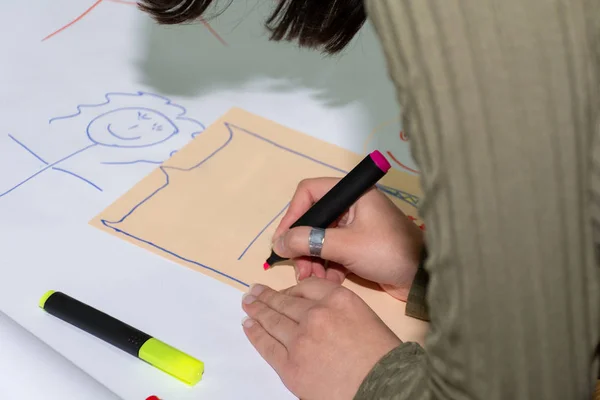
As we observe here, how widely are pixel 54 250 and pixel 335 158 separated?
0.96 ft

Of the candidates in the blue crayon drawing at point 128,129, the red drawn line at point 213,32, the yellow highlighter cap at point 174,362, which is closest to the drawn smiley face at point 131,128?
the blue crayon drawing at point 128,129

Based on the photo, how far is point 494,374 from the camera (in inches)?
11.8

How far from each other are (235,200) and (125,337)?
0.61 feet

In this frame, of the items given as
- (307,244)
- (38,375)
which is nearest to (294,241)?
(307,244)

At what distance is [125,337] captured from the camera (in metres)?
0.50

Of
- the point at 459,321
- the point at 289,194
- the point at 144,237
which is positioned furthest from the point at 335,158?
the point at 459,321

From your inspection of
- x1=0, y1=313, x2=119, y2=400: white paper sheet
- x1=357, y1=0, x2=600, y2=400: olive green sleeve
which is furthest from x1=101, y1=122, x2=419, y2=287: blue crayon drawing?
x1=357, y1=0, x2=600, y2=400: olive green sleeve

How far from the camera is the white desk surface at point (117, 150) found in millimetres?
505

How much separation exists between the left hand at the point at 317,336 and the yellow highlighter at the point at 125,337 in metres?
0.06

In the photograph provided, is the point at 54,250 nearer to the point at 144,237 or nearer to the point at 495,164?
the point at 144,237

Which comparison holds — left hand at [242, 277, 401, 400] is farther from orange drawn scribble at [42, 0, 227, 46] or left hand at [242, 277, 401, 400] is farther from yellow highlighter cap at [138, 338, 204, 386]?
orange drawn scribble at [42, 0, 227, 46]

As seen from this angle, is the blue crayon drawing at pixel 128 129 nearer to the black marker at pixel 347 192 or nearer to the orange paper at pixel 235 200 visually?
the orange paper at pixel 235 200

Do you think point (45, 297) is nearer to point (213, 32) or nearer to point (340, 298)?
point (340, 298)

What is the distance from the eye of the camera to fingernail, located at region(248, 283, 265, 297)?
0.55m
